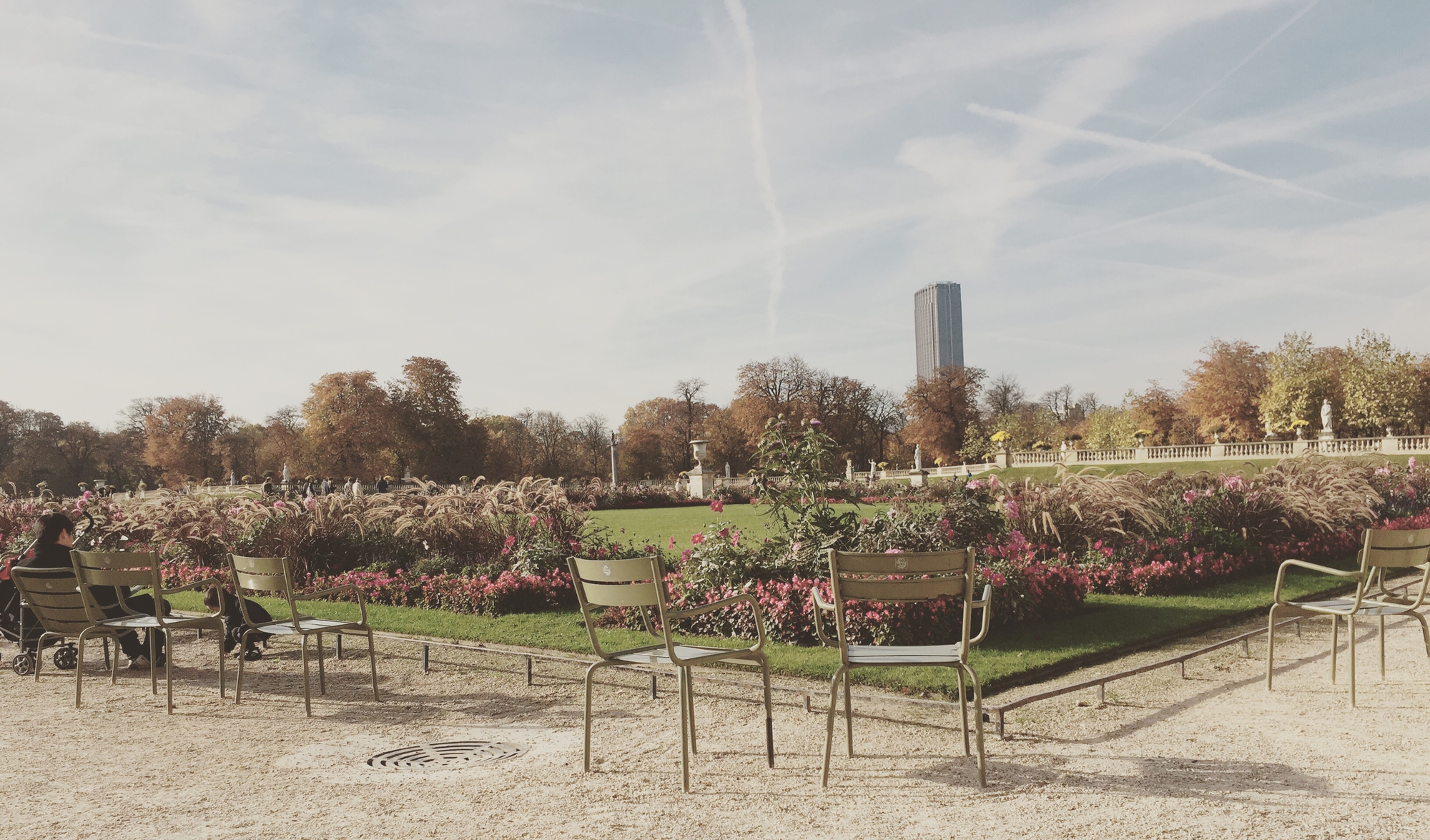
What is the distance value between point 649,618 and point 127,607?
4.57 meters

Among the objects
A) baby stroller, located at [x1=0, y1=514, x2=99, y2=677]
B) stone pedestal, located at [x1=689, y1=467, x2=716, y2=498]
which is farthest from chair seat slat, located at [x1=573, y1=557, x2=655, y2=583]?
stone pedestal, located at [x1=689, y1=467, x2=716, y2=498]

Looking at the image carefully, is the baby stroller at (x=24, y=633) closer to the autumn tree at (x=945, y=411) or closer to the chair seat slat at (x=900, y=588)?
the chair seat slat at (x=900, y=588)

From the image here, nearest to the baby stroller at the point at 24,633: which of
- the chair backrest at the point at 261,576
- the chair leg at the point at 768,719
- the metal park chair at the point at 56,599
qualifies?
the metal park chair at the point at 56,599

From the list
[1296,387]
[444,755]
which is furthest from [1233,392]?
[444,755]

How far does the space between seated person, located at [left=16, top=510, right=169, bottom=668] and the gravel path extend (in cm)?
68

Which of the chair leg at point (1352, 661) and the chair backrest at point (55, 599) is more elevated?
the chair backrest at point (55, 599)

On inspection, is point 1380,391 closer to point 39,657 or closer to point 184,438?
point 39,657

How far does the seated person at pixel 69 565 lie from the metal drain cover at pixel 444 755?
3.06 meters

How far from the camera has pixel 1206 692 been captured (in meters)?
6.14

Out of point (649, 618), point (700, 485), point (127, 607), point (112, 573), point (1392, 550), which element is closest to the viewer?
point (649, 618)

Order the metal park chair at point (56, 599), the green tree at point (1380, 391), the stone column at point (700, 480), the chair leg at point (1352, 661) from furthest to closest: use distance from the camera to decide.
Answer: the green tree at point (1380, 391) → the stone column at point (700, 480) → the metal park chair at point (56, 599) → the chair leg at point (1352, 661)

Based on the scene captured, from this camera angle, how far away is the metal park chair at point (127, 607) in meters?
6.31

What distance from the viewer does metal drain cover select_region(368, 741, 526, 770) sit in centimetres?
488

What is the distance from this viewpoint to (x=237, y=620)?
313 inches
